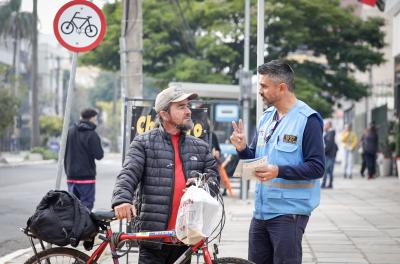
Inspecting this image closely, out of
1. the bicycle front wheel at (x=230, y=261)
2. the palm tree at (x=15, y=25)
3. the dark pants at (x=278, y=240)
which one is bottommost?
the bicycle front wheel at (x=230, y=261)

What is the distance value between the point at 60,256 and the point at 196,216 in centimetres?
113

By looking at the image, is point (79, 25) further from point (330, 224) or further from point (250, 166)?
point (330, 224)

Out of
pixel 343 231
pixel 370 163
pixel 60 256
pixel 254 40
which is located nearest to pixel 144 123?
pixel 343 231

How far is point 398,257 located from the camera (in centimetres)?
1012

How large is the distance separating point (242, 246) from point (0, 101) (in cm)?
3498

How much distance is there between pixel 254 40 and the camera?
3478 cm

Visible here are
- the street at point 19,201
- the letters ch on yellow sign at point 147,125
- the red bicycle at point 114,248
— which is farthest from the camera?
the street at point 19,201

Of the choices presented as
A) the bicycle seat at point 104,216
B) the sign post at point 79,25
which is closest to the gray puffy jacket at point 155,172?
the bicycle seat at point 104,216

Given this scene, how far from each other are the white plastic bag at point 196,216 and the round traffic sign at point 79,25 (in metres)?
3.89

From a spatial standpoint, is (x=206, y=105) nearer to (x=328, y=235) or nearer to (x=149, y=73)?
(x=328, y=235)

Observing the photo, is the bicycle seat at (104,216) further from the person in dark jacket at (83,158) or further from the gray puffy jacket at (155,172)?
the person in dark jacket at (83,158)

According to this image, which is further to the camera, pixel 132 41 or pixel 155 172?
pixel 132 41

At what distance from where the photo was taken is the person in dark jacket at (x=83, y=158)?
469 inches

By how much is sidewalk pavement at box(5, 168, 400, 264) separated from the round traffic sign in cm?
225
